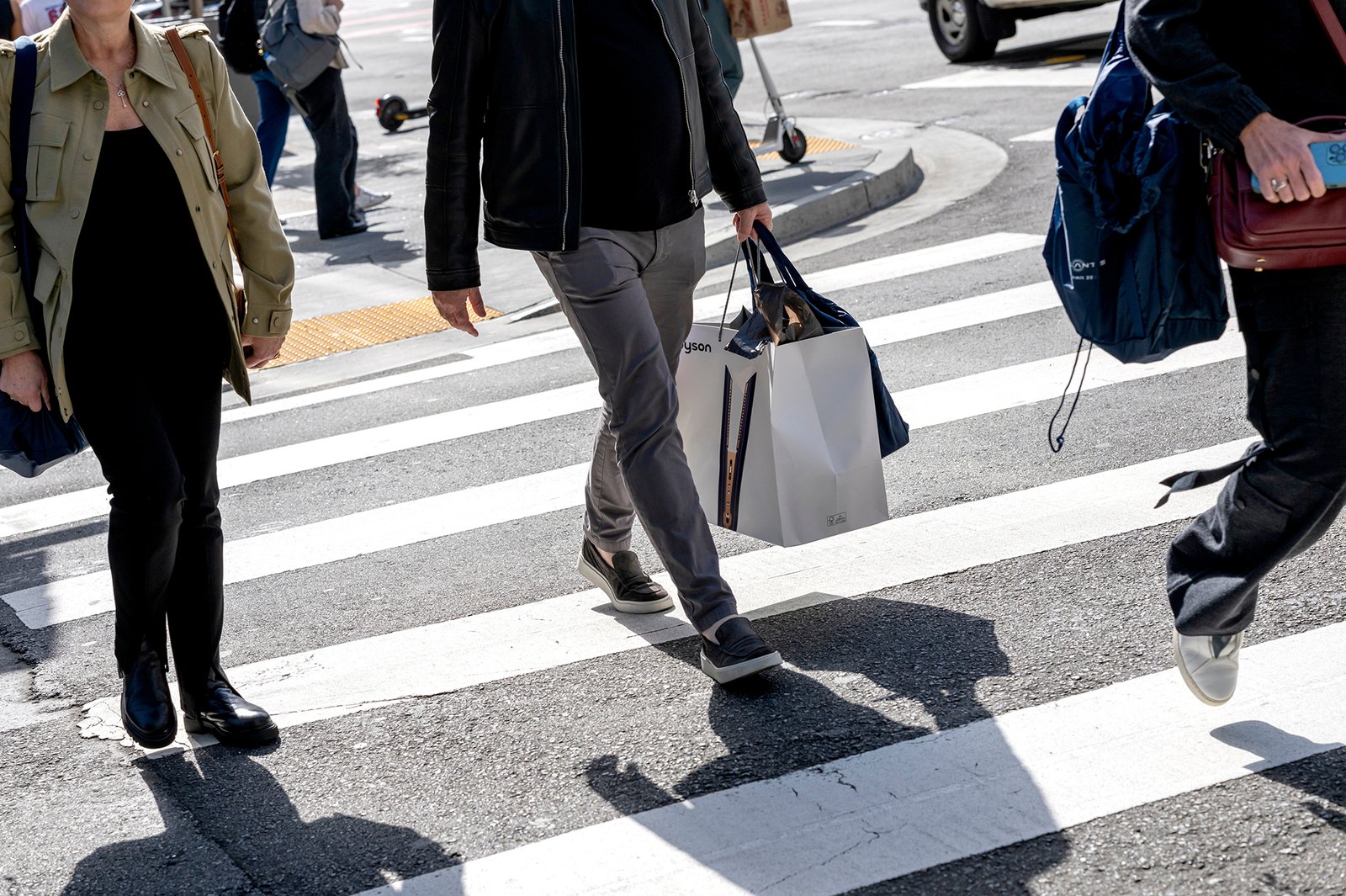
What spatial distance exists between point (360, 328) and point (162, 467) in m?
5.08

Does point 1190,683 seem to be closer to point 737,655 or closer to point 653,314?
point 737,655

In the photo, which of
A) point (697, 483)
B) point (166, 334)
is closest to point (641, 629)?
point (697, 483)

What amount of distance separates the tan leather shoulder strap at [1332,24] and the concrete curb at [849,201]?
6.00 m

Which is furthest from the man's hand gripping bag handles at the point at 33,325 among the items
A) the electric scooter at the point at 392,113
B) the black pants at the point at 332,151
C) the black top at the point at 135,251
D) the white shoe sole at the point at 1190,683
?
the electric scooter at the point at 392,113

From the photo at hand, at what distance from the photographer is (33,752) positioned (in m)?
3.78

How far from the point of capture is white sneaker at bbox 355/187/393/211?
37.6ft

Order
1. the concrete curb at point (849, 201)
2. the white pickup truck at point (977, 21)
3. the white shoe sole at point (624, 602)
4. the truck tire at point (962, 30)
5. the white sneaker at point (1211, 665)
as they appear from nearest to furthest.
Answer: the white sneaker at point (1211, 665) → the white shoe sole at point (624, 602) → the concrete curb at point (849, 201) → the white pickup truck at point (977, 21) → the truck tire at point (962, 30)

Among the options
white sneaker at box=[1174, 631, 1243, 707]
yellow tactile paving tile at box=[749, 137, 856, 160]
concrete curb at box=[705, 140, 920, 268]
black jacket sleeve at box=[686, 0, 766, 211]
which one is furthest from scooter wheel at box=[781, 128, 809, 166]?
white sneaker at box=[1174, 631, 1243, 707]

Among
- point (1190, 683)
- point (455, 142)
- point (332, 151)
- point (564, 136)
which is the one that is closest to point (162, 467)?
point (455, 142)

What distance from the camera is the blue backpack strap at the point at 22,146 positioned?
130 inches

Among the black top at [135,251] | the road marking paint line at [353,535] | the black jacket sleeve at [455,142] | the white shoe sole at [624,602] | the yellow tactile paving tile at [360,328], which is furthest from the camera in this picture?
the yellow tactile paving tile at [360,328]

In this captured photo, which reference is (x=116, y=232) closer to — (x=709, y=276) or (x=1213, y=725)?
(x=1213, y=725)

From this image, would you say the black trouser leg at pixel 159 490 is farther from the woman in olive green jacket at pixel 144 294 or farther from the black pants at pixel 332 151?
the black pants at pixel 332 151

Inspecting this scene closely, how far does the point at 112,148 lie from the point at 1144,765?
2.50 m
